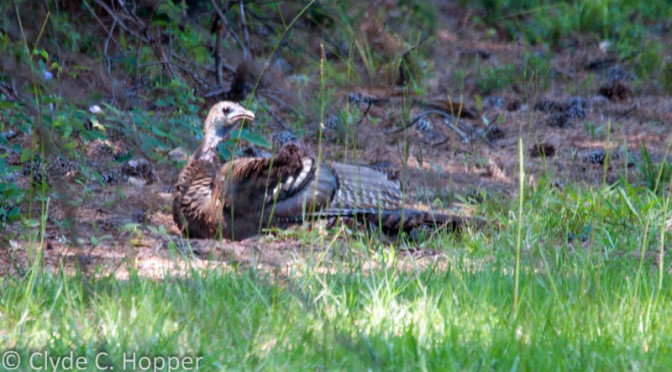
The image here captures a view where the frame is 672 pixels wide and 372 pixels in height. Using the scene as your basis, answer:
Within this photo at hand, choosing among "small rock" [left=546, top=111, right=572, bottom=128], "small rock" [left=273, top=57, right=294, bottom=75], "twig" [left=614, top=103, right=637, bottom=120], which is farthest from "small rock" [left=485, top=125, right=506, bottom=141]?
"small rock" [left=273, top=57, right=294, bottom=75]

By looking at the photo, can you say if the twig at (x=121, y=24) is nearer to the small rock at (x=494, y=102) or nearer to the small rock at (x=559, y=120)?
the small rock at (x=494, y=102)

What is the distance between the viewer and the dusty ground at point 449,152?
12.3 feet

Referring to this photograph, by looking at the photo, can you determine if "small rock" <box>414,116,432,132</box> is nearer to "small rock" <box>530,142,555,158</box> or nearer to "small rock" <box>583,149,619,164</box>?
"small rock" <box>530,142,555,158</box>

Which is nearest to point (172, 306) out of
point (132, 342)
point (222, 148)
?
point (132, 342)

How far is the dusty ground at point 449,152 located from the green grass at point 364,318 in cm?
26

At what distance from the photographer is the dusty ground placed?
12.3 feet

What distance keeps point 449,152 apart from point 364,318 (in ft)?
14.6

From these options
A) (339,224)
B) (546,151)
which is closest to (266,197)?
(339,224)

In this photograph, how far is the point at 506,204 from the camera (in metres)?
4.98

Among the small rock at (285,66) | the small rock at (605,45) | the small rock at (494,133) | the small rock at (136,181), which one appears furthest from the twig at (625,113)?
the small rock at (136,181)

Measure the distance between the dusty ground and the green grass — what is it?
259 millimetres

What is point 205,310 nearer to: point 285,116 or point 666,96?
point 285,116

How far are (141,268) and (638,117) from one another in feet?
19.6

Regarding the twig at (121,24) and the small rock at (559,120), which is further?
the small rock at (559,120)
